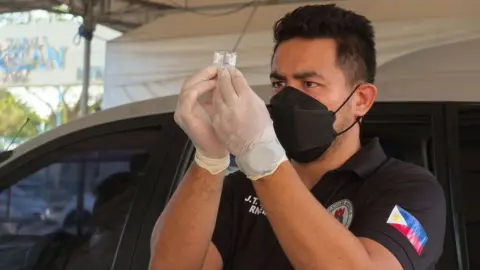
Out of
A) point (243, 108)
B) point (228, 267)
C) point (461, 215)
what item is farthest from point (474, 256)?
point (243, 108)

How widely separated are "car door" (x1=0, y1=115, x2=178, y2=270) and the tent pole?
3.60 meters

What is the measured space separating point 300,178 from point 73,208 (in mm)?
1186

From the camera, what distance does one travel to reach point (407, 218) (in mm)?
1359

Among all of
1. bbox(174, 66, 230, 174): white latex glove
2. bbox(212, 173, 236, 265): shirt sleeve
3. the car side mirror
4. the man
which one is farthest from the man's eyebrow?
the car side mirror

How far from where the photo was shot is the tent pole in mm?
5875

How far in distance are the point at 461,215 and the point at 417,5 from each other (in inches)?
121

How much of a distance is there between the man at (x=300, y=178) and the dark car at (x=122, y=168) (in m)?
0.49

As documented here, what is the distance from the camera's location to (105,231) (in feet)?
7.57

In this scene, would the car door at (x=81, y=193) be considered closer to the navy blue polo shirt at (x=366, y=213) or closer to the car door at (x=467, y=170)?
the navy blue polo shirt at (x=366, y=213)

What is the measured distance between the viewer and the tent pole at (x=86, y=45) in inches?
231

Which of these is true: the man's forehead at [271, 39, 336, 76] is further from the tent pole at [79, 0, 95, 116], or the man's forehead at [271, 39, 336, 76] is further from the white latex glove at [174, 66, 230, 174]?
the tent pole at [79, 0, 95, 116]

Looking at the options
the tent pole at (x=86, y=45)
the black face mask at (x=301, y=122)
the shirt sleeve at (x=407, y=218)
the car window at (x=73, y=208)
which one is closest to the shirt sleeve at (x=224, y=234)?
the black face mask at (x=301, y=122)

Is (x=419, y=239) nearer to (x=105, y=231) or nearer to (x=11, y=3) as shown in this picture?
(x=105, y=231)

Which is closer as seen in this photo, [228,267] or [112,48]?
[228,267]
